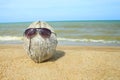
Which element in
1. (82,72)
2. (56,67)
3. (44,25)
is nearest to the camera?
(82,72)

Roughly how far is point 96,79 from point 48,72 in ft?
4.03

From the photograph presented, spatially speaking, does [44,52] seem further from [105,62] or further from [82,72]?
[105,62]

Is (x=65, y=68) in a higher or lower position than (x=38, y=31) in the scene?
lower

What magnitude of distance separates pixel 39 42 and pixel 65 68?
0.99 metres

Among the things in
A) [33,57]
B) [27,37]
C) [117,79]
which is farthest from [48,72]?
[117,79]

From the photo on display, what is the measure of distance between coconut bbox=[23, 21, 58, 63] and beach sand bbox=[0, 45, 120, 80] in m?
0.26

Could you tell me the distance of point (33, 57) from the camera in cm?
583

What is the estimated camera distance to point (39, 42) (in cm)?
561

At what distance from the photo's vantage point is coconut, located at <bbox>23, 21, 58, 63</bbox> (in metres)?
5.64

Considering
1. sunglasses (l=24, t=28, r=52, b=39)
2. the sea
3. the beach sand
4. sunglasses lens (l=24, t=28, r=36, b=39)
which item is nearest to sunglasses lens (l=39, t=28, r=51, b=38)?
sunglasses (l=24, t=28, r=52, b=39)

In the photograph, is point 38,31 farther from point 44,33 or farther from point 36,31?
point 44,33

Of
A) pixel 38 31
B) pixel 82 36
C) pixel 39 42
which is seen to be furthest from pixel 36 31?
pixel 82 36

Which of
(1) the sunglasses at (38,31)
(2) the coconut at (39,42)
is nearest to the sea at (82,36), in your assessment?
(2) the coconut at (39,42)

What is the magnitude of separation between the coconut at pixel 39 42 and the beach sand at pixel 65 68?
0.86 ft
